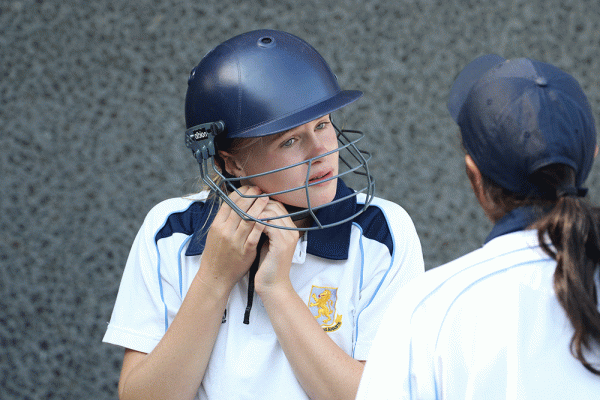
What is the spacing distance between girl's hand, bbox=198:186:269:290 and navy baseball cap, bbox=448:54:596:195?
0.69 m

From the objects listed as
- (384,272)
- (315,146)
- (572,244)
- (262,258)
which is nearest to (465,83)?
(572,244)

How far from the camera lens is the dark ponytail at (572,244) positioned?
930 millimetres

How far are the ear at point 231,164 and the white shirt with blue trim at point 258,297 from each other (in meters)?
0.17

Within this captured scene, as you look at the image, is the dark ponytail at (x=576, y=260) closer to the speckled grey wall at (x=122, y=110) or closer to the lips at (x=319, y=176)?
the lips at (x=319, y=176)

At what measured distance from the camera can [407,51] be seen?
311 cm

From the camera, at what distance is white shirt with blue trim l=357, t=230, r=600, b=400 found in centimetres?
95

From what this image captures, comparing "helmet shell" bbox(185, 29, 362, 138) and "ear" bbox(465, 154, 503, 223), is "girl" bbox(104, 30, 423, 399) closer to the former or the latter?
"helmet shell" bbox(185, 29, 362, 138)

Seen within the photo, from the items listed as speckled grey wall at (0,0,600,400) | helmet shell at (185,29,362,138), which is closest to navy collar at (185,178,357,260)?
helmet shell at (185,29,362,138)

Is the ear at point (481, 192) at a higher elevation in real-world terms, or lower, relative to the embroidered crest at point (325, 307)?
higher

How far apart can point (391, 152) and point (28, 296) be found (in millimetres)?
1983

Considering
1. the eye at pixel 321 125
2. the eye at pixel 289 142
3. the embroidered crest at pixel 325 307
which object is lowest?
the embroidered crest at pixel 325 307

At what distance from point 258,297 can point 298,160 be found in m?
0.38

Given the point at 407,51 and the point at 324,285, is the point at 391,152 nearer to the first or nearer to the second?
the point at 407,51

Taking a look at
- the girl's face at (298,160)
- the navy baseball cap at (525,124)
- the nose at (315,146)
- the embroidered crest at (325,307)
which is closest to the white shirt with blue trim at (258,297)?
the embroidered crest at (325,307)
